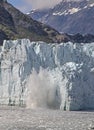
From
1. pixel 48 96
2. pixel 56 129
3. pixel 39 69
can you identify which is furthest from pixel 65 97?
pixel 56 129

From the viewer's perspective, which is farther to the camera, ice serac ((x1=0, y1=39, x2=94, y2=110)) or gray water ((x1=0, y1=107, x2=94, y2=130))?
ice serac ((x1=0, y1=39, x2=94, y2=110))

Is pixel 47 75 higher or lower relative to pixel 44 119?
higher

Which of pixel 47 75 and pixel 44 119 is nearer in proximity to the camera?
pixel 44 119

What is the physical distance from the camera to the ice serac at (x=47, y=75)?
72.9 meters

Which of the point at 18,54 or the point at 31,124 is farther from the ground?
the point at 18,54

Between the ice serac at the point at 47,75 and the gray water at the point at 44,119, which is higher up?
the ice serac at the point at 47,75

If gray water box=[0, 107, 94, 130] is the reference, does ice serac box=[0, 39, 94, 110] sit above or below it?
above

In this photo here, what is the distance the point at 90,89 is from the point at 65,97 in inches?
175

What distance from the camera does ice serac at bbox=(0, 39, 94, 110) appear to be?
72938 millimetres

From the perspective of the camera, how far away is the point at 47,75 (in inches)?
→ 3031

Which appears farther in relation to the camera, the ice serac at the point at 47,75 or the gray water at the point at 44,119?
the ice serac at the point at 47,75

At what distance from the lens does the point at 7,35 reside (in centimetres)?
18162

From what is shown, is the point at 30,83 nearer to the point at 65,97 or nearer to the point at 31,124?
the point at 65,97

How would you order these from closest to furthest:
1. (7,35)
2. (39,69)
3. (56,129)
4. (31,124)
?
(56,129)
(31,124)
(39,69)
(7,35)
